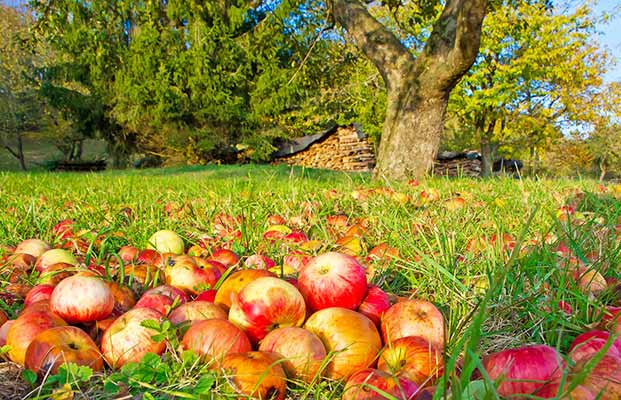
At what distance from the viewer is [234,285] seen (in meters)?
1.18

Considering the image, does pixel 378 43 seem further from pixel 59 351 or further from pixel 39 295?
pixel 59 351

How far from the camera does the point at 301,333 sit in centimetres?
96

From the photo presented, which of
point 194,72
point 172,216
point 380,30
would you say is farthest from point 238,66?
point 172,216

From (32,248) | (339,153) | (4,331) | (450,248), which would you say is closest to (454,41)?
(450,248)

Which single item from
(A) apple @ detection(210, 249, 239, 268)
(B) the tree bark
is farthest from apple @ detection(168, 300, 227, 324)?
(B) the tree bark

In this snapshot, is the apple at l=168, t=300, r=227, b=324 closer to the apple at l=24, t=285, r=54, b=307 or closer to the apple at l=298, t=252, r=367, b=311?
the apple at l=298, t=252, r=367, b=311

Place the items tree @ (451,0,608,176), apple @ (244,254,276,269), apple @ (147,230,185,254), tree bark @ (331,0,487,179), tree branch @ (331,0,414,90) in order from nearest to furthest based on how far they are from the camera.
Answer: apple @ (244,254,276,269)
apple @ (147,230,185,254)
tree bark @ (331,0,487,179)
tree branch @ (331,0,414,90)
tree @ (451,0,608,176)

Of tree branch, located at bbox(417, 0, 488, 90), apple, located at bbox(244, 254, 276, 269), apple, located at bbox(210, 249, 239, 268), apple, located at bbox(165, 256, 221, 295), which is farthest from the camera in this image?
tree branch, located at bbox(417, 0, 488, 90)

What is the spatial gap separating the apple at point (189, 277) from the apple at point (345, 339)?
1.56 feet

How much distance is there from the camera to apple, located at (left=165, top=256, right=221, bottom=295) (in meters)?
1.39

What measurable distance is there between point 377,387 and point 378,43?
7.63m

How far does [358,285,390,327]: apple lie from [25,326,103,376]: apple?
64 cm

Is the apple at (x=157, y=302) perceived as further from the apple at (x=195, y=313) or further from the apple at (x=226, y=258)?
the apple at (x=226, y=258)

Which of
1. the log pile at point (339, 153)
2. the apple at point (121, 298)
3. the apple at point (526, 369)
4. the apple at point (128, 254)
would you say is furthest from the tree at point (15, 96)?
the apple at point (526, 369)
